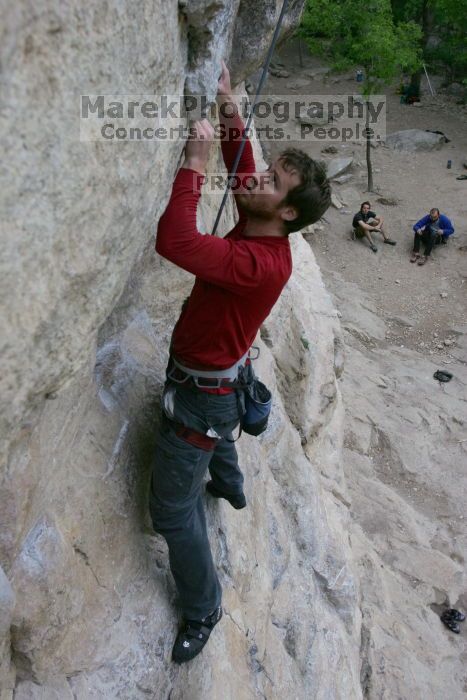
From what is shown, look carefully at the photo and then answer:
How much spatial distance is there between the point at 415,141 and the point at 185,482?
57.8ft

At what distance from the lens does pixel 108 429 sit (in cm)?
310

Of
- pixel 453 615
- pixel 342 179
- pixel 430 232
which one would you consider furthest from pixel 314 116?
pixel 453 615

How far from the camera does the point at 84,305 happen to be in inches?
81.4

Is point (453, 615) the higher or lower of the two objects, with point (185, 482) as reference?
lower

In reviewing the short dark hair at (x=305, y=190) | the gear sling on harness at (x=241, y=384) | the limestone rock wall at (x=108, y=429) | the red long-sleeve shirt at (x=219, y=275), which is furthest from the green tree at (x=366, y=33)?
the gear sling on harness at (x=241, y=384)

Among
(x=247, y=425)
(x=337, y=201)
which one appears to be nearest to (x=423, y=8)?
(x=337, y=201)

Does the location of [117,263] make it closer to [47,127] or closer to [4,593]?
[47,127]

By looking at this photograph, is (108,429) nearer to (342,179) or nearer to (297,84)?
(342,179)

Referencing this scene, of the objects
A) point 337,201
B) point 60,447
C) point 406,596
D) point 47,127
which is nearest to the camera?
point 47,127

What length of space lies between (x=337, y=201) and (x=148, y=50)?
46.0 feet

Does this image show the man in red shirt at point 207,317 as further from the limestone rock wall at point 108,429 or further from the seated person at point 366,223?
the seated person at point 366,223

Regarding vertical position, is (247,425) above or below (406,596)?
above

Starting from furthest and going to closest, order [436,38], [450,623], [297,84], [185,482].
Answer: [436,38], [297,84], [450,623], [185,482]

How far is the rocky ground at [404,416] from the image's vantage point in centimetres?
614
